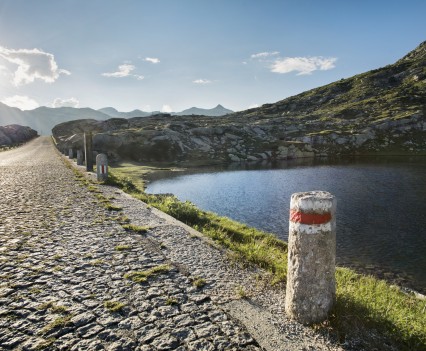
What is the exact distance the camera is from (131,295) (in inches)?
262

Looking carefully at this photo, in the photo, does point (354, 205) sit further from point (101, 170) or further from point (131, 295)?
point (131, 295)

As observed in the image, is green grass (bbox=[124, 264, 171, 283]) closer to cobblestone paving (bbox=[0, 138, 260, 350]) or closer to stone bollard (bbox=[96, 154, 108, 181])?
cobblestone paving (bbox=[0, 138, 260, 350])

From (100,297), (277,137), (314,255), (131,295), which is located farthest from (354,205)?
(277,137)

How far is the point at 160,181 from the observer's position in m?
47.9

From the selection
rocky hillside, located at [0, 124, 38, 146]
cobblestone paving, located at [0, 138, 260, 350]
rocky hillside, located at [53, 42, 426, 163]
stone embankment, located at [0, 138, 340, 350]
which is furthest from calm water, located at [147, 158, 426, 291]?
rocky hillside, located at [0, 124, 38, 146]

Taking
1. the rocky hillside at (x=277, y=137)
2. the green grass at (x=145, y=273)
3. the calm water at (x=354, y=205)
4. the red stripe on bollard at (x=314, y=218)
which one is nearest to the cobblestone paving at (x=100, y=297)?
the green grass at (x=145, y=273)

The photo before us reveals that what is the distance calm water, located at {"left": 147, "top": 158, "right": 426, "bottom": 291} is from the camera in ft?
55.9

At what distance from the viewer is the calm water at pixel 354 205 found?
17047mm

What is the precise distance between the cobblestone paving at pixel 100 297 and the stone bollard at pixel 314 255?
1.27m

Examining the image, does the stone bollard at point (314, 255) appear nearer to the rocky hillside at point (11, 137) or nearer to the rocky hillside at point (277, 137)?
the rocky hillside at point (277, 137)

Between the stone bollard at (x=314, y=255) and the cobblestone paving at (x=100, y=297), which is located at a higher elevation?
the stone bollard at (x=314, y=255)

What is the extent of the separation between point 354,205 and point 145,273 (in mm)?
25529

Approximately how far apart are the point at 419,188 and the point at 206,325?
3906cm

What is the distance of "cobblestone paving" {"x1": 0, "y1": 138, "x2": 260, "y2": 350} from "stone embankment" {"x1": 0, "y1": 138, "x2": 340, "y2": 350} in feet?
0.06
